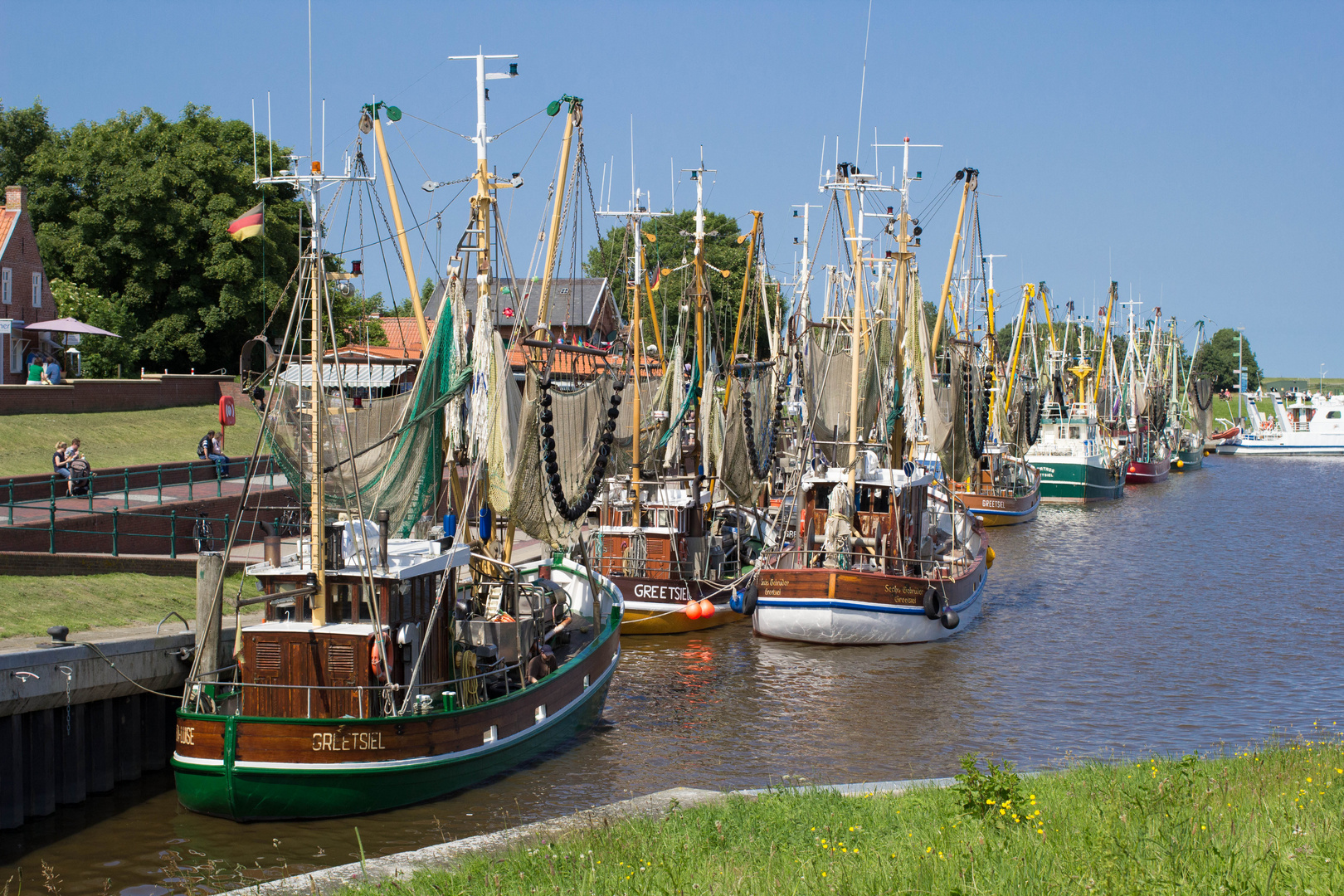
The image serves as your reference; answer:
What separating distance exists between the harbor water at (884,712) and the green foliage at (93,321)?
36.0 meters

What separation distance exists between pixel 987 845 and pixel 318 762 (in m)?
9.71

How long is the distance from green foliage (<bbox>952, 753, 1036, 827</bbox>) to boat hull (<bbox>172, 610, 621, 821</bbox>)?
8117 mm

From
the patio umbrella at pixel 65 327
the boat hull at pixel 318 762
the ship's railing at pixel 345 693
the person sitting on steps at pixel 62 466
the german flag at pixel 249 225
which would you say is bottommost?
the boat hull at pixel 318 762

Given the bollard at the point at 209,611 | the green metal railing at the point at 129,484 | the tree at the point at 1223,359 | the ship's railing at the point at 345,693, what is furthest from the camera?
the tree at the point at 1223,359

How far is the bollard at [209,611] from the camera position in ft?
57.9

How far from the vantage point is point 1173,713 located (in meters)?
23.9

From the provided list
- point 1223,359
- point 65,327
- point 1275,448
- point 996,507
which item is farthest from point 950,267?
point 1223,359

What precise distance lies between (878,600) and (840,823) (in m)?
17.3

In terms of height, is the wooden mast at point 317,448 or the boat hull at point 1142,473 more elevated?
the wooden mast at point 317,448

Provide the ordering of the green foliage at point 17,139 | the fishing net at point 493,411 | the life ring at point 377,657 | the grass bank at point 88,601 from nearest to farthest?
the life ring at point 377,657, the grass bank at point 88,601, the fishing net at point 493,411, the green foliage at point 17,139

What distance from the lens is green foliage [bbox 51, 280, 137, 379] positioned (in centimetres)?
5462

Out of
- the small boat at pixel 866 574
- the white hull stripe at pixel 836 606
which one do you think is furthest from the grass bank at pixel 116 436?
the small boat at pixel 866 574

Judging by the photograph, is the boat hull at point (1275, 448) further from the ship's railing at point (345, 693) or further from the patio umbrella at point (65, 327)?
Result: the ship's railing at point (345, 693)

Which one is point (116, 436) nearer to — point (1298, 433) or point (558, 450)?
point (558, 450)
